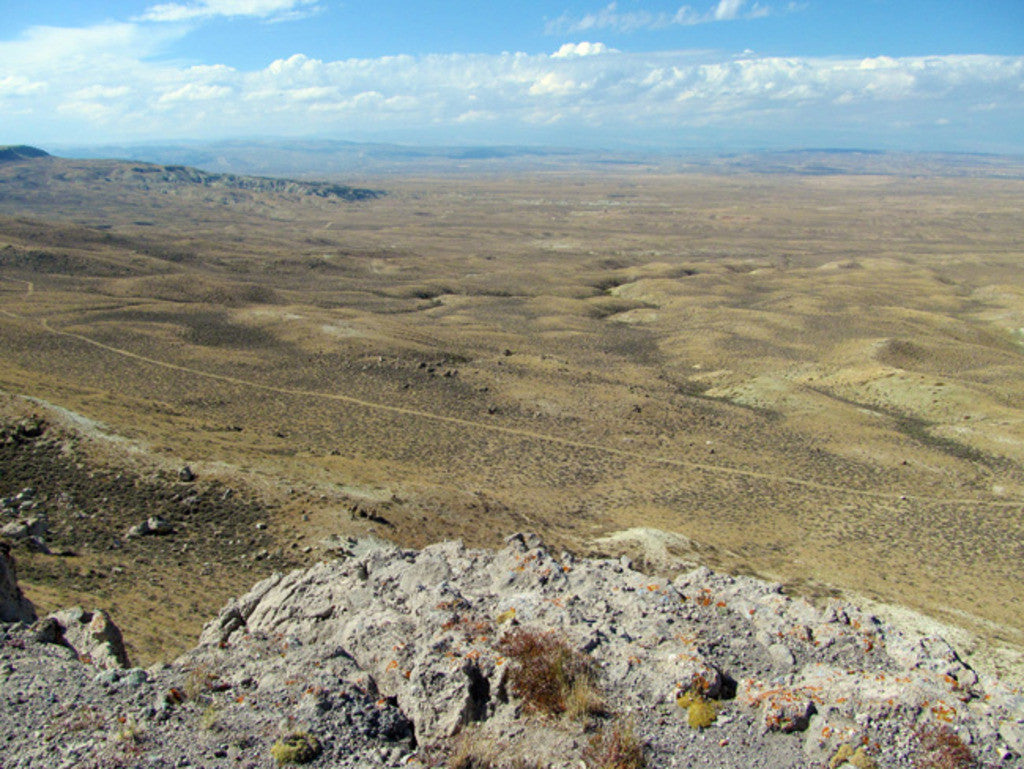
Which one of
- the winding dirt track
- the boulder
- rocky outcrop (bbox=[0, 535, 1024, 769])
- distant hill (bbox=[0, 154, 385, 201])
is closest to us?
rocky outcrop (bbox=[0, 535, 1024, 769])

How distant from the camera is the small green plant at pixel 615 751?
716 cm

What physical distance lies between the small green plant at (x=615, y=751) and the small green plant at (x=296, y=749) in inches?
113

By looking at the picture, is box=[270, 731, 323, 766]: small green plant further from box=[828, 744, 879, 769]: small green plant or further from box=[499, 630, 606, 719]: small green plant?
box=[828, 744, 879, 769]: small green plant

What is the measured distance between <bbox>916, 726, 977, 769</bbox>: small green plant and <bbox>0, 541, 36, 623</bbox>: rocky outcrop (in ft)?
38.3

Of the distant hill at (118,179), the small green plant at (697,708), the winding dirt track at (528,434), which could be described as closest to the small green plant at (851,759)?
the small green plant at (697,708)

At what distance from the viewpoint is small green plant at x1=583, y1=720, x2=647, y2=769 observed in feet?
23.5

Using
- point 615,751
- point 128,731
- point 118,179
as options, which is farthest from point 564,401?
point 118,179

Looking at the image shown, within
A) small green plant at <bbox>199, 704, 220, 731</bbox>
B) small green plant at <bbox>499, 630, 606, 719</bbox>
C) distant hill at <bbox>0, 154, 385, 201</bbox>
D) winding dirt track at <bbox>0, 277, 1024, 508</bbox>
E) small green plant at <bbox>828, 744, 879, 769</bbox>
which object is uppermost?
distant hill at <bbox>0, 154, 385, 201</bbox>

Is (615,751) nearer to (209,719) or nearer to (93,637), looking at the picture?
(209,719)

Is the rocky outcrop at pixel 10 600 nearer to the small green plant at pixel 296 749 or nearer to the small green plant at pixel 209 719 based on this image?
the small green plant at pixel 209 719

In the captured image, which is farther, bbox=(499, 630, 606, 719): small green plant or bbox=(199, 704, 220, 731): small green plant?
bbox=(499, 630, 606, 719): small green plant

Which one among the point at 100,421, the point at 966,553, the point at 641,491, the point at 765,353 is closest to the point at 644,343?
the point at 765,353

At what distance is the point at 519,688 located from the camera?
8.07 metres

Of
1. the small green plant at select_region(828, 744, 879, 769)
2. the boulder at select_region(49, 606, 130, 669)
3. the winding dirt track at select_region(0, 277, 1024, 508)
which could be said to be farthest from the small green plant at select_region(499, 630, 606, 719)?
the winding dirt track at select_region(0, 277, 1024, 508)
